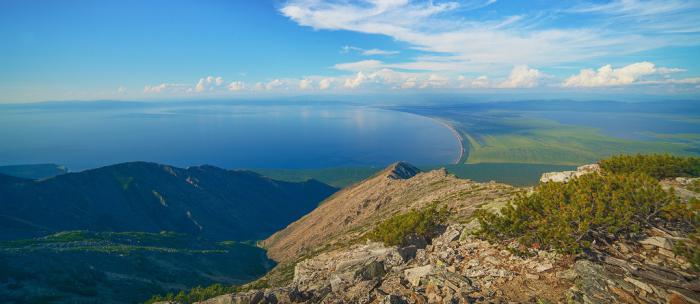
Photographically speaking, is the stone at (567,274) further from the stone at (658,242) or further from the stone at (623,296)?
the stone at (658,242)

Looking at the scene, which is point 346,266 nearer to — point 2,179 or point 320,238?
point 320,238

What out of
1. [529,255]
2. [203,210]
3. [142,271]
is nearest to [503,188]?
[529,255]

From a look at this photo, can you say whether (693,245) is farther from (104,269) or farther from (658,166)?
(104,269)

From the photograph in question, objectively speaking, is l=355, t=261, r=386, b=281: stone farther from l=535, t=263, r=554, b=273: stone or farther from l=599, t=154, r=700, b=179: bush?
l=599, t=154, r=700, b=179: bush

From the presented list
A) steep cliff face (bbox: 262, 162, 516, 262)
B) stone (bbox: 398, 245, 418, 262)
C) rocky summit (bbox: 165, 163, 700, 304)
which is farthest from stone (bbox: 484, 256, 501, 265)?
steep cliff face (bbox: 262, 162, 516, 262)

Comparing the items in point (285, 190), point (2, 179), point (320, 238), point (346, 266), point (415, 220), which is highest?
point (415, 220)

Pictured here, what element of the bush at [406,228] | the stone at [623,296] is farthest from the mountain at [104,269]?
the stone at [623,296]
